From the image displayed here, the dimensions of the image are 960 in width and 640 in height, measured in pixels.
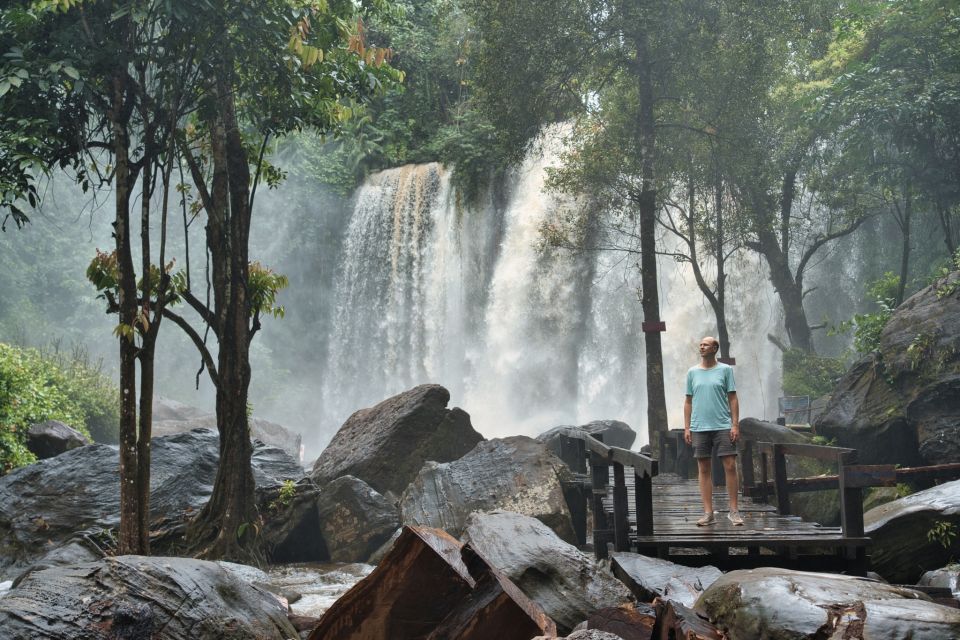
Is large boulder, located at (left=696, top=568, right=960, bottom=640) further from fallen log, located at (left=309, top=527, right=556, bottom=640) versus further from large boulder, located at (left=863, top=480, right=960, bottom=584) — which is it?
large boulder, located at (left=863, top=480, right=960, bottom=584)

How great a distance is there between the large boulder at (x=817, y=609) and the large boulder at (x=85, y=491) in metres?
6.70

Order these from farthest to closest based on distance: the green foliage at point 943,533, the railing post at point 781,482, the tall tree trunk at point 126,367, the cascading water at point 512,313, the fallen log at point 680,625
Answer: the cascading water at point 512,313 < the railing post at point 781,482 < the green foliage at point 943,533 < the tall tree trunk at point 126,367 < the fallen log at point 680,625

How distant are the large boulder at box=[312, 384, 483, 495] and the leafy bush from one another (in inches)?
169

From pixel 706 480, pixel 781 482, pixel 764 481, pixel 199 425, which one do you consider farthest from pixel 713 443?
pixel 199 425

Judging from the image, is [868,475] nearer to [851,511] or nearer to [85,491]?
[851,511]

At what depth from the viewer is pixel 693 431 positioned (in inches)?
309

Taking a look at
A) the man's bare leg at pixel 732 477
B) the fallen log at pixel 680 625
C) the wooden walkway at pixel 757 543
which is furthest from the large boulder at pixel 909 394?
the fallen log at pixel 680 625

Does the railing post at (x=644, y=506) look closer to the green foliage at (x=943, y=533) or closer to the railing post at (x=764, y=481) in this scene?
the green foliage at (x=943, y=533)

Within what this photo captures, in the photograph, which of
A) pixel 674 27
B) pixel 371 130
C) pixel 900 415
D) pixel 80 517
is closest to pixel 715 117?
pixel 674 27

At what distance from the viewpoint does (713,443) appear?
7797mm

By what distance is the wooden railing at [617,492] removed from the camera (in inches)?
294

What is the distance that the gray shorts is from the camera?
771 centimetres

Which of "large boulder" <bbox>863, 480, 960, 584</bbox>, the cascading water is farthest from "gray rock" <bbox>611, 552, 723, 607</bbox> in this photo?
the cascading water

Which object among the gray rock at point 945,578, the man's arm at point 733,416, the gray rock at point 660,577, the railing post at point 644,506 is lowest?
the gray rock at point 945,578
